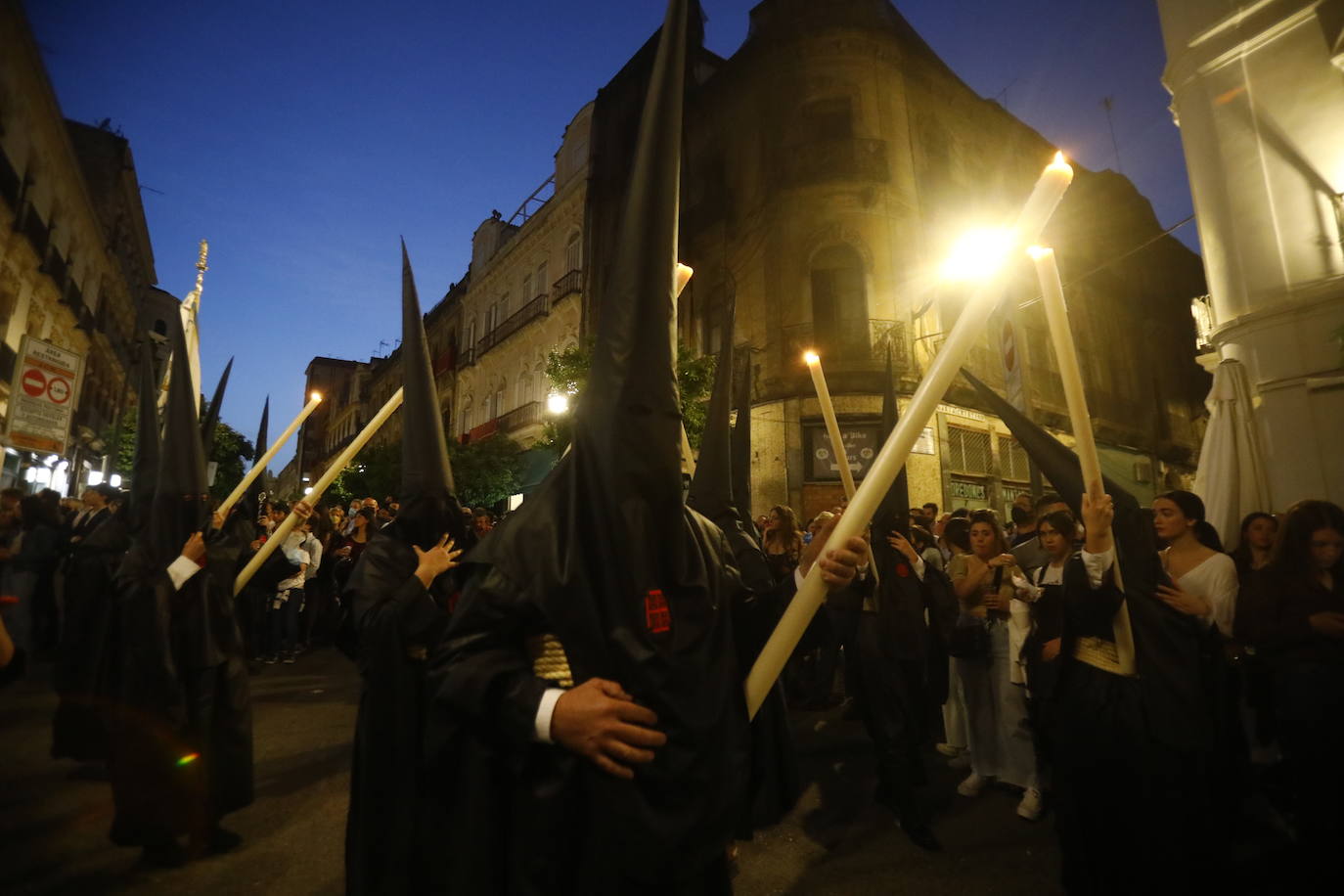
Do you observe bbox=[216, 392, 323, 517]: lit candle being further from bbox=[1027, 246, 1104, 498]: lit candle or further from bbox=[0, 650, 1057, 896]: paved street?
bbox=[1027, 246, 1104, 498]: lit candle

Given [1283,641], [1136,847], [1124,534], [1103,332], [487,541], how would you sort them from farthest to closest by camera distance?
[1103,332] < [1283,641] < [1124,534] < [1136,847] < [487,541]

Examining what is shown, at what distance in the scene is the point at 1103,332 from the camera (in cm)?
Answer: 2256

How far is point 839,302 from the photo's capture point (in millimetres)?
16703

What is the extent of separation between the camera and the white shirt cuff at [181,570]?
374 cm

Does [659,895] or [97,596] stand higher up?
[97,596]

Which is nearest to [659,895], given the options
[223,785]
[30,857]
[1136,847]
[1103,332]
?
[1136,847]

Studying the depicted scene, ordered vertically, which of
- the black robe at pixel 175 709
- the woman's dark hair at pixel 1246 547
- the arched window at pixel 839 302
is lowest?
the black robe at pixel 175 709

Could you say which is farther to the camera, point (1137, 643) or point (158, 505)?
point (158, 505)

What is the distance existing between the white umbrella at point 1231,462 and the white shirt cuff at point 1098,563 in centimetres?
452

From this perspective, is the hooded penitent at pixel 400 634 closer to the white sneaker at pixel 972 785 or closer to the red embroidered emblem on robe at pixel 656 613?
the red embroidered emblem on robe at pixel 656 613

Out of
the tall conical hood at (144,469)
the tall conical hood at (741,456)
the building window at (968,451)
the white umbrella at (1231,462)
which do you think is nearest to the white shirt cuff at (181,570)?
the tall conical hood at (144,469)

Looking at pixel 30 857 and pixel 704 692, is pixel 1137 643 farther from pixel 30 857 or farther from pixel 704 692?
pixel 30 857

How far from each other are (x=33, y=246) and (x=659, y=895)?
70.1 ft

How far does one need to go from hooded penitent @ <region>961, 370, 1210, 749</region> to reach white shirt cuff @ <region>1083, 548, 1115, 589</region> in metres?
0.22
